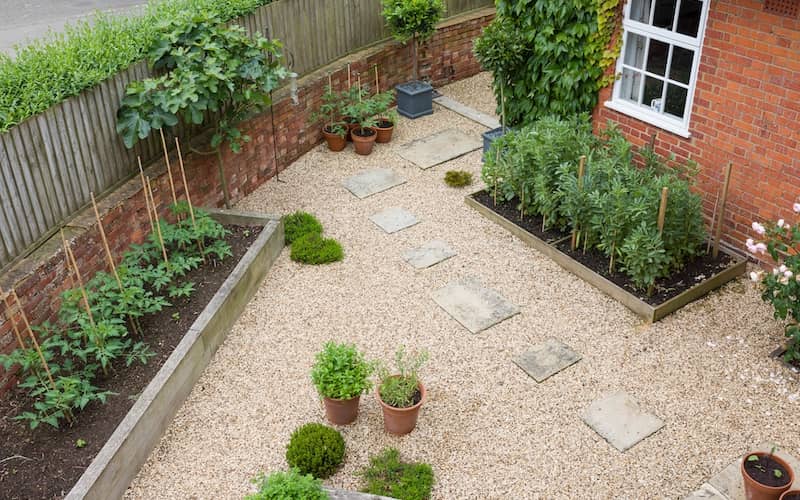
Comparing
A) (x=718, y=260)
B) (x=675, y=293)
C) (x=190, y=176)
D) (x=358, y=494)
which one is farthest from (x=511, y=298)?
(x=190, y=176)

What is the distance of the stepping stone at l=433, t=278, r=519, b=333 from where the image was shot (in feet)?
22.3

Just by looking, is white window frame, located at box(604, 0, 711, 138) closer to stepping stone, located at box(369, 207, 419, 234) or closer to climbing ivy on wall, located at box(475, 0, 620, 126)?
climbing ivy on wall, located at box(475, 0, 620, 126)

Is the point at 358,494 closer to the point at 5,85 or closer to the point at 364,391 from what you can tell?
the point at 364,391

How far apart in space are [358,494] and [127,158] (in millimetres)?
4186

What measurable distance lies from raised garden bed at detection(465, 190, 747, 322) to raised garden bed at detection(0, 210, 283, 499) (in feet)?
9.80

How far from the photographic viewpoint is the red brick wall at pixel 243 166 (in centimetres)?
589

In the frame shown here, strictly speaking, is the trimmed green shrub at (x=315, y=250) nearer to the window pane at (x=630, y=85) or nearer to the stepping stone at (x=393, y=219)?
the stepping stone at (x=393, y=219)

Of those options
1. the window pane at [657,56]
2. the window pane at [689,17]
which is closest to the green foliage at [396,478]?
the window pane at [657,56]

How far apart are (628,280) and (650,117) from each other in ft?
6.62

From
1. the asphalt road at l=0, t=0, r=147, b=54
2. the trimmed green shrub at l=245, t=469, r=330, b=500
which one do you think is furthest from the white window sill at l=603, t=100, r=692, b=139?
the asphalt road at l=0, t=0, r=147, b=54

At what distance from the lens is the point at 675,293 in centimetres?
690

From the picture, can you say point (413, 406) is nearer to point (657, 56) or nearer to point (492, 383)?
point (492, 383)

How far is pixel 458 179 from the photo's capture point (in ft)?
30.0

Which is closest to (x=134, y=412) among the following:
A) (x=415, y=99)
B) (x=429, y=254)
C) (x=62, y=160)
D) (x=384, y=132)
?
(x=62, y=160)
